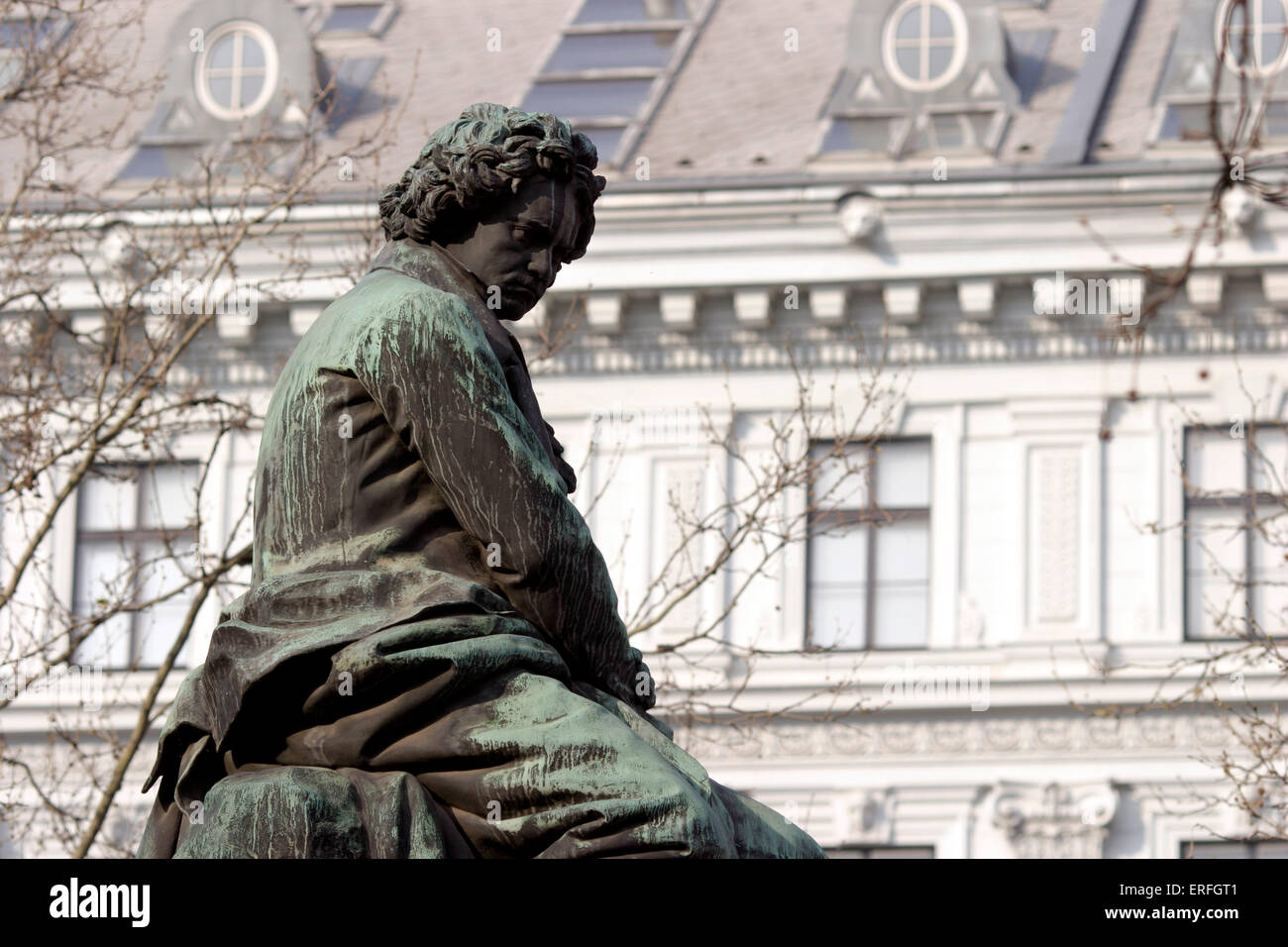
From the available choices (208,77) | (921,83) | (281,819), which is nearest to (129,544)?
(208,77)

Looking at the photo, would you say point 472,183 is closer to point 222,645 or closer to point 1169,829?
point 222,645

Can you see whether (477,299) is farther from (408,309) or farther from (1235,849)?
(1235,849)

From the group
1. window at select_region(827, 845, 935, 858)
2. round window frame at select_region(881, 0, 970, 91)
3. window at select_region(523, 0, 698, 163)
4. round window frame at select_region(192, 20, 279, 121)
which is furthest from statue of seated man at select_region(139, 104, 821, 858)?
round window frame at select_region(192, 20, 279, 121)

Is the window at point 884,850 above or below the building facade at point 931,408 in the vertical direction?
below

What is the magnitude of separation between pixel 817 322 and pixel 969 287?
1313 millimetres

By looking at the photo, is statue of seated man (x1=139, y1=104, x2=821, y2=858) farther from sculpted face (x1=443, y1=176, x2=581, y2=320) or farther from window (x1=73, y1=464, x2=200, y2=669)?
window (x1=73, y1=464, x2=200, y2=669)

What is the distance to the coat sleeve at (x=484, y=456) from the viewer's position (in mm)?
5734

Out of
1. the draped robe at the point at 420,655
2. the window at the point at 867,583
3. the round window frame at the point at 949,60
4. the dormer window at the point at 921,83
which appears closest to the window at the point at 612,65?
the dormer window at the point at 921,83

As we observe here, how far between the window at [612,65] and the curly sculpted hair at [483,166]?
20.3m

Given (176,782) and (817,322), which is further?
(817,322)

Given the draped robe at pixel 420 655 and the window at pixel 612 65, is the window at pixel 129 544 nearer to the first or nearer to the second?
the window at pixel 612 65
